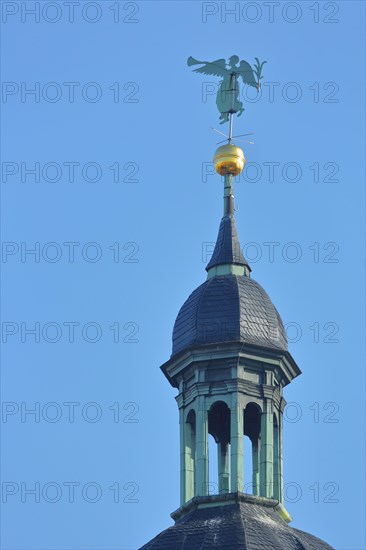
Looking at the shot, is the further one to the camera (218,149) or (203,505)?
(218,149)

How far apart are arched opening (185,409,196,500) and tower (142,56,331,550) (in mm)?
27

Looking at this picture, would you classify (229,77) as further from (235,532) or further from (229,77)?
(235,532)

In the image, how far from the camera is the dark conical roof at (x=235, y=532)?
70.5m

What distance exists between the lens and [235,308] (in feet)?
248

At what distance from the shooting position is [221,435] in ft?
252

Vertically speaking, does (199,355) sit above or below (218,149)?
below

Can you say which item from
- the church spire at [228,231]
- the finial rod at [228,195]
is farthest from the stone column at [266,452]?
the finial rod at [228,195]

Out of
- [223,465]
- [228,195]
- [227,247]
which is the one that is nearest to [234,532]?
[223,465]

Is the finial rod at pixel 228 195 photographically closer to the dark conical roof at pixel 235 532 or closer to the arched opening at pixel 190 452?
the arched opening at pixel 190 452

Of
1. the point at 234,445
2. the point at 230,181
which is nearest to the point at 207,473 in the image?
the point at 234,445

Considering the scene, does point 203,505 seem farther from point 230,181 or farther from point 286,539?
point 230,181

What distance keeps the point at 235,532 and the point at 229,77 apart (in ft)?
51.4

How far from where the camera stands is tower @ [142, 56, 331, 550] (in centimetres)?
7306

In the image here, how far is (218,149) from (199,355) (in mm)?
7329
